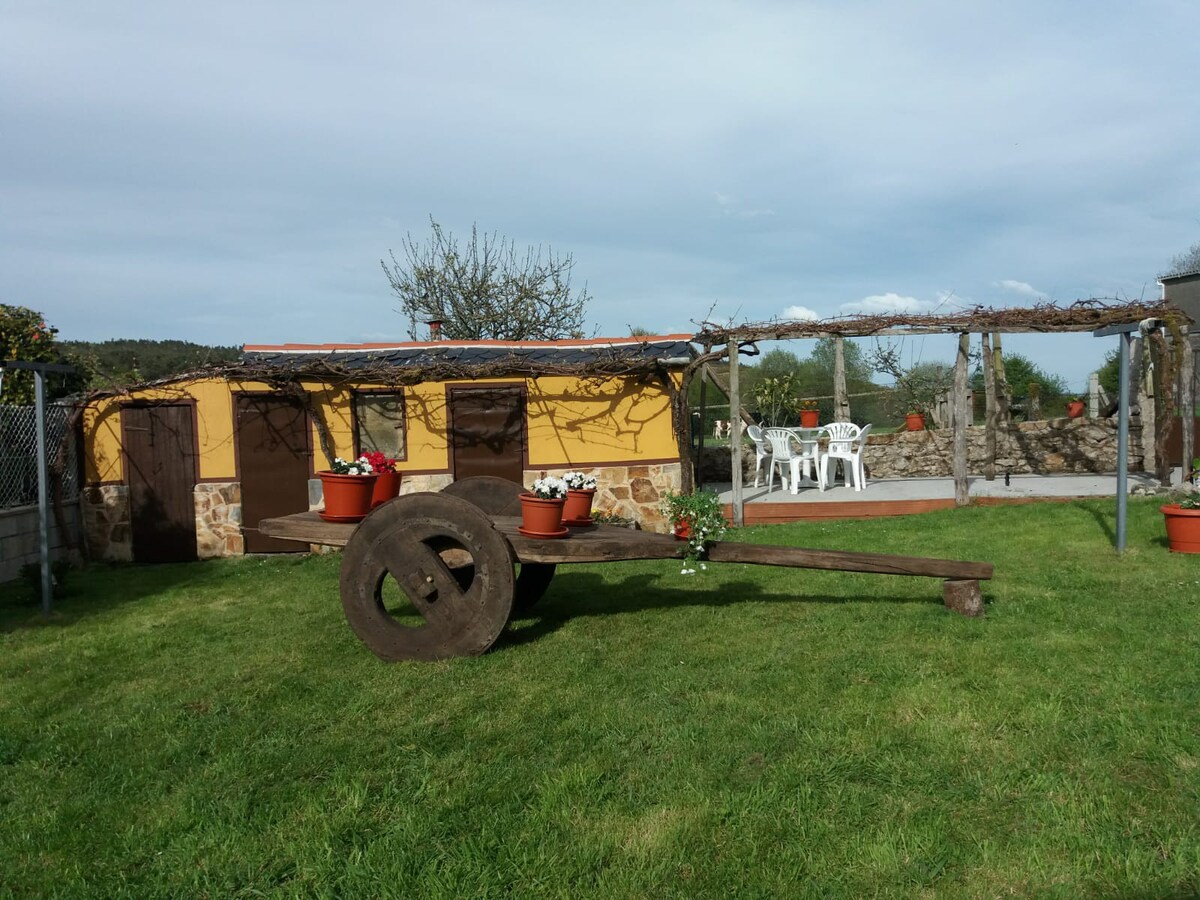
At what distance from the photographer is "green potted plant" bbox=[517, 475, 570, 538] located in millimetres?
4941

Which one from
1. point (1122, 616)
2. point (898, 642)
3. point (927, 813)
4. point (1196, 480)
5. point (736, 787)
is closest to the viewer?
point (927, 813)

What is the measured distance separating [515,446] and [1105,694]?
719 centimetres

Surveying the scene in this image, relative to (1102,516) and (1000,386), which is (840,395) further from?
(1102,516)

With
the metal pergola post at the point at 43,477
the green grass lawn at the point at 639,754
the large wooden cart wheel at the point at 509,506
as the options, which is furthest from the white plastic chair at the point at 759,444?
the metal pergola post at the point at 43,477

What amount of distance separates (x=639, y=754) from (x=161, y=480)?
835cm

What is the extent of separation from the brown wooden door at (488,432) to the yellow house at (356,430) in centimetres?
2

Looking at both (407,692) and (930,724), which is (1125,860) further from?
(407,692)

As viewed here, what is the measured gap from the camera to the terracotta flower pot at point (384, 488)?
17.6 feet

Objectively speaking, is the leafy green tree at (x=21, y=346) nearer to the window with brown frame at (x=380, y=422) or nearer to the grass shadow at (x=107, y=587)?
the grass shadow at (x=107, y=587)

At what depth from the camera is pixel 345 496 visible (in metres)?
5.15

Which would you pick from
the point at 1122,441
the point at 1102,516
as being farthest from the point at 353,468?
the point at 1102,516

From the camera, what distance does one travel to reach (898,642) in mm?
4906

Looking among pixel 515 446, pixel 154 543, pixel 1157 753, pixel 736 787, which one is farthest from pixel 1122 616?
pixel 154 543

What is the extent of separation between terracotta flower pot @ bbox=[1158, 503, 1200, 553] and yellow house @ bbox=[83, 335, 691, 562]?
5.08m
